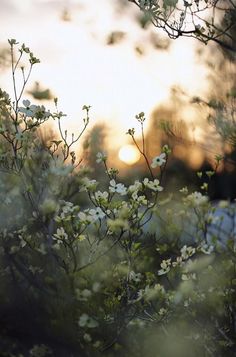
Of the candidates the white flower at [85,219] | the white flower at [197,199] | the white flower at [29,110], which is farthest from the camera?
the white flower at [197,199]

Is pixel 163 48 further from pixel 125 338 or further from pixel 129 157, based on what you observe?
pixel 129 157

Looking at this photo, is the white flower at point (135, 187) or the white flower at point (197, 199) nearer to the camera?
the white flower at point (135, 187)

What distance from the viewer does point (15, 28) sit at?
4.12 metres

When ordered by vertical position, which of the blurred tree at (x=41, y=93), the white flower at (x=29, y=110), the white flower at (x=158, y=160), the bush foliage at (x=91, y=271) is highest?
the blurred tree at (x=41, y=93)

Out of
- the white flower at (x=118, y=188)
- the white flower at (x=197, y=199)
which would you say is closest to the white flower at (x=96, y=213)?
the white flower at (x=118, y=188)

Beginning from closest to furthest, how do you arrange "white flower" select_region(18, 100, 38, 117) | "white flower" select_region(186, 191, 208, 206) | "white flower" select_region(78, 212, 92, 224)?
"white flower" select_region(78, 212, 92, 224) < "white flower" select_region(18, 100, 38, 117) < "white flower" select_region(186, 191, 208, 206)

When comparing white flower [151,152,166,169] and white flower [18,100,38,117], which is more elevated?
white flower [18,100,38,117]

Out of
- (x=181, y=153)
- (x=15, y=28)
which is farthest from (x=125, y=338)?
(x=181, y=153)

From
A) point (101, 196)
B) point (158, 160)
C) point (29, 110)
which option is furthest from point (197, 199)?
point (29, 110)

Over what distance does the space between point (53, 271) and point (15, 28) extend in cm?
206

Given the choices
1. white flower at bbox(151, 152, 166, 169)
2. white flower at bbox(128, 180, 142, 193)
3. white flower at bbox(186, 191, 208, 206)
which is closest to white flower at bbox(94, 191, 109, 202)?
white flower at bbox(128, 180, 142, 193)

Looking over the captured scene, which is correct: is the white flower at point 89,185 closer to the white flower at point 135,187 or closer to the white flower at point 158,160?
the white flower at point 135,187

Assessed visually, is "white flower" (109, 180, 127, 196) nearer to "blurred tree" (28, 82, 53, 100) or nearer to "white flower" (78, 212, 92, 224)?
"white flower" (78, 212, 92, 224)

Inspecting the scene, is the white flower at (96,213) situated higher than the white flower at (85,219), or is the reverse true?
the white flower at (96,213)
